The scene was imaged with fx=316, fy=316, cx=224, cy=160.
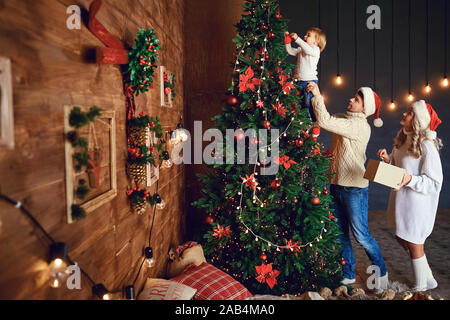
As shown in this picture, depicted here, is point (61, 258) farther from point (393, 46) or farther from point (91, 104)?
Result: point (393, 46)

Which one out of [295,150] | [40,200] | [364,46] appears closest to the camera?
[40,200]

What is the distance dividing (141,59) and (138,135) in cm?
39

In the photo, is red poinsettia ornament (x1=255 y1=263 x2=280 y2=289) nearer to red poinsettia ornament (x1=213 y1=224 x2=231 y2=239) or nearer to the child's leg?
red poinsettia ornament (x1=213 y1=224 x2=231 y2=239)

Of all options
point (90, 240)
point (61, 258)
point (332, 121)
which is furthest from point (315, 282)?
point (61, 258)

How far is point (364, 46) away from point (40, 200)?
5.89 meters

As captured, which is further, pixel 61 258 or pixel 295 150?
pixel 295 150

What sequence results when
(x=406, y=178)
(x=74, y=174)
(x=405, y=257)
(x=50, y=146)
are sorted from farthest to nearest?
1. (x=405, y=257)
2. (x=406, y=178)
3. (x=74, y=174)
4. (x=50, y=146)

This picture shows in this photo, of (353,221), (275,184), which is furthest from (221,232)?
(353,221)

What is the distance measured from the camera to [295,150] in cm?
257

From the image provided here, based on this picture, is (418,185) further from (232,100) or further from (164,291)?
(164,291)

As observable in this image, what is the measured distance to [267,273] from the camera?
2533 mm

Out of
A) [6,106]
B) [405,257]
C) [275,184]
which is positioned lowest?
[405,257]

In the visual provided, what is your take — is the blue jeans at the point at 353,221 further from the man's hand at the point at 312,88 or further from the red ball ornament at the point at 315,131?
the man's hand at the point at 312,88

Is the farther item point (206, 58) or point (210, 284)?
point (206, 58)
